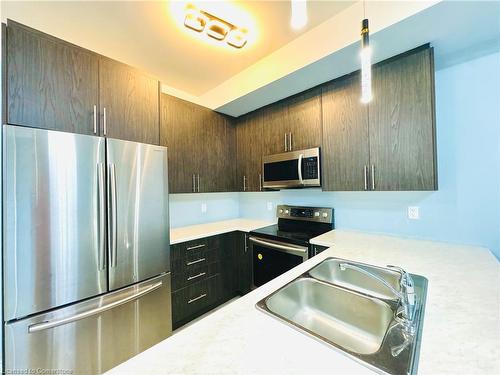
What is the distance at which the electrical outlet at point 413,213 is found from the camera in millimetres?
1795

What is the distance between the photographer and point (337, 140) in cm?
196

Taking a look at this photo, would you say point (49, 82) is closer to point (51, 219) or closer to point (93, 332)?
point (51, 219)

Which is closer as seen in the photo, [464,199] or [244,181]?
[464,199]

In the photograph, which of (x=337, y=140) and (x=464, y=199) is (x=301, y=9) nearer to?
(x=337, y=140)

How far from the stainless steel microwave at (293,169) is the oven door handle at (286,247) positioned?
0.63 meters

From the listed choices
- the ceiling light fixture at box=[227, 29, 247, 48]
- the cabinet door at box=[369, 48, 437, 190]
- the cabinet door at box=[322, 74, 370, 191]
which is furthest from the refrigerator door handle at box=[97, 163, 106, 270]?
the cabinet door at box=[369, 48, 437, 190]

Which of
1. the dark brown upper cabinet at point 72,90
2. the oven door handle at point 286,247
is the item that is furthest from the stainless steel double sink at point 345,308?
the dark brown upper cabinet at point 72,90

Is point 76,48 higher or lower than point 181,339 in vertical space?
higher

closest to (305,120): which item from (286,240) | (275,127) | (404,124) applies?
(275,127)

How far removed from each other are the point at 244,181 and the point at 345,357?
2.33 m

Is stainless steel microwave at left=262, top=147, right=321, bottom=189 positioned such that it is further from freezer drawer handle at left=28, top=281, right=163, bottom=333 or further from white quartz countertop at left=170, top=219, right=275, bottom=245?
freezer drawer handle at left=28, top=281, right=163, bottom=333

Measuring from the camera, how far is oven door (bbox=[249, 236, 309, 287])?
6.47 feet

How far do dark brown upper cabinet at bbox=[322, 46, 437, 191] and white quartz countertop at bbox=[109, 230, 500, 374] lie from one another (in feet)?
2.75

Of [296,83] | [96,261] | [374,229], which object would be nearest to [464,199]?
[374,229]
